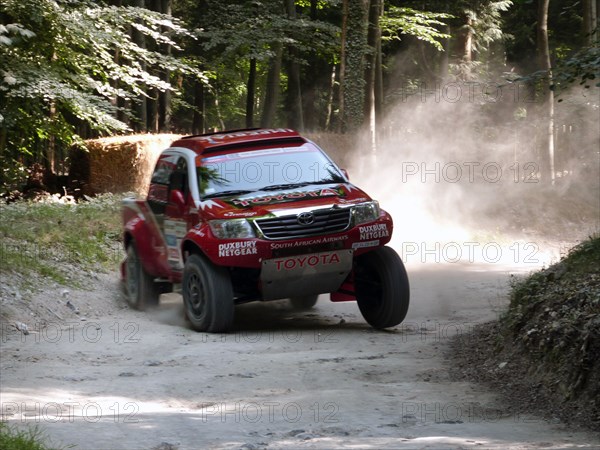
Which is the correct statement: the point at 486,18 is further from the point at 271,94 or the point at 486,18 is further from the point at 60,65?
the point at 60,65

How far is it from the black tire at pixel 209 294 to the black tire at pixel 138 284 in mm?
2152

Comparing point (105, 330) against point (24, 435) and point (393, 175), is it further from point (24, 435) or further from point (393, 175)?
point (393, 175)

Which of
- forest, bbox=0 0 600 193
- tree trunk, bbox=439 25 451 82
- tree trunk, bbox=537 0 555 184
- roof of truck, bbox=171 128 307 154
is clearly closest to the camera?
roof of truck, bbox=171 128 307 154

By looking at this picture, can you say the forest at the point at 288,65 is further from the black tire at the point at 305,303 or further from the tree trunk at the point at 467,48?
the black tire at the point at 305,303

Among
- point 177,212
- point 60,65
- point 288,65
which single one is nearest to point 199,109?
point 288,65

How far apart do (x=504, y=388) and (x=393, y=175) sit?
20195 mm

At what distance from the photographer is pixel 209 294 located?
36.5ft

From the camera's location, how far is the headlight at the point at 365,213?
37.4 ft

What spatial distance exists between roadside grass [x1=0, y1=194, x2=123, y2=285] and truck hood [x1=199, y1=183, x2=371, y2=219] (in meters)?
3.85

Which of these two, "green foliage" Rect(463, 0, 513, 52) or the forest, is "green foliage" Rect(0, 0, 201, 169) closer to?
the forest

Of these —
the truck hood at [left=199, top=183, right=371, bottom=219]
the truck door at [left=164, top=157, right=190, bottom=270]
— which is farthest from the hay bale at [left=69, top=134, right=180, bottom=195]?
the truck hood at [left=199, top=183, right=371, bottom=219]

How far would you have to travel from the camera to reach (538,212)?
27938 millimetres

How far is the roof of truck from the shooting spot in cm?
1250

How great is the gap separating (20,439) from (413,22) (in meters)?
30.3
